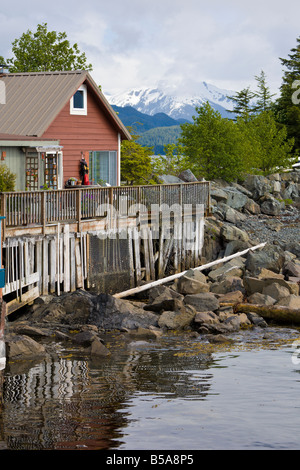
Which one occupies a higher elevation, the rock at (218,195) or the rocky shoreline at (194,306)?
the rock at (218,195)

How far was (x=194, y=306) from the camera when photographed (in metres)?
25.8

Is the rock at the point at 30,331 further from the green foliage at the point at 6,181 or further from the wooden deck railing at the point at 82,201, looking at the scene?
the green foliage at the point at 6,181

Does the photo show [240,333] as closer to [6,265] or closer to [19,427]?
[6,265]

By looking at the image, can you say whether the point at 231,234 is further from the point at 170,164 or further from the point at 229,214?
the point at 170,164

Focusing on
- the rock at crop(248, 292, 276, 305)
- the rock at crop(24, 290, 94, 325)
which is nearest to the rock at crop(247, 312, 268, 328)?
the rock at crop(248, 292, 276, 305)

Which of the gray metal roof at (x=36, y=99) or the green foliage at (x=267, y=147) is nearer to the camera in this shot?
the gray metal roof at (x=36, y=99)

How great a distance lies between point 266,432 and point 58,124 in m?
22.2

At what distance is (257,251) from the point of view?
32938 mm

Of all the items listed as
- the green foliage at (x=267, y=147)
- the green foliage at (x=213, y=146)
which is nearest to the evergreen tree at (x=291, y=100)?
the green foliage at (x=267, y=147)

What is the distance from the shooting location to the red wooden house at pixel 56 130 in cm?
3203

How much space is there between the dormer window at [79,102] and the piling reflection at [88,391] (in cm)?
1578

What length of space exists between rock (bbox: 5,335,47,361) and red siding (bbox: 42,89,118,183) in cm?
1425
